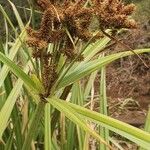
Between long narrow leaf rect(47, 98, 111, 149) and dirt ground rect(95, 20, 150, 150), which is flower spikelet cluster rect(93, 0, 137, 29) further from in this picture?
dirt ground rect(95, 20, 150, 150)

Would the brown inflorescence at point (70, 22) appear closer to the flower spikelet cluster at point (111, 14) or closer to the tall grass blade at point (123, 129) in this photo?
the flower spikelet cluster at point (111, 14)

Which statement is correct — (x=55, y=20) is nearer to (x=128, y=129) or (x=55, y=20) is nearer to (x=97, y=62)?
(x=97, y=62)

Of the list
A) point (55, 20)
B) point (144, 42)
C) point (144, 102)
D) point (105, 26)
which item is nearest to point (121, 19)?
point (105, 26)

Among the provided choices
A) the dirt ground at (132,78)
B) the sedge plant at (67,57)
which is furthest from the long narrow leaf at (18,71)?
the dirt ground at (132,78)

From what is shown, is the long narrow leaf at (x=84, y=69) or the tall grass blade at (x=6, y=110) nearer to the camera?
the tall grass blade at (x=6, y=110)

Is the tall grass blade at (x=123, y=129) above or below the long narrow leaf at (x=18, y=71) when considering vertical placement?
below

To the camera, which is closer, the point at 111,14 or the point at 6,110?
the point at 111,14

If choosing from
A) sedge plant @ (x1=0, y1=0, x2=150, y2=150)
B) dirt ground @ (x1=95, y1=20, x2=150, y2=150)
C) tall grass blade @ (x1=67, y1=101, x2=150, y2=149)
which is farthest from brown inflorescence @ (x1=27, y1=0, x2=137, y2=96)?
dirt ground @ (x1=95, y1=20, x2=150, y2=150)

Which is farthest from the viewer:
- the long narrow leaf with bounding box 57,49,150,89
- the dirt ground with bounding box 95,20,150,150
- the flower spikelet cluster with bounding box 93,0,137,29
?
the dirt ground with bounding box 95,20,150,150

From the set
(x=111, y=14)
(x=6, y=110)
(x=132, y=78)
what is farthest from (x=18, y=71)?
(x=132, y=78)

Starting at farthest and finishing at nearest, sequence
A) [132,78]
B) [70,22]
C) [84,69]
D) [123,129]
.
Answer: [132,78], [84,69], [70,22], [123,129]

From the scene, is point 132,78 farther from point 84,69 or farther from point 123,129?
point 123,129
